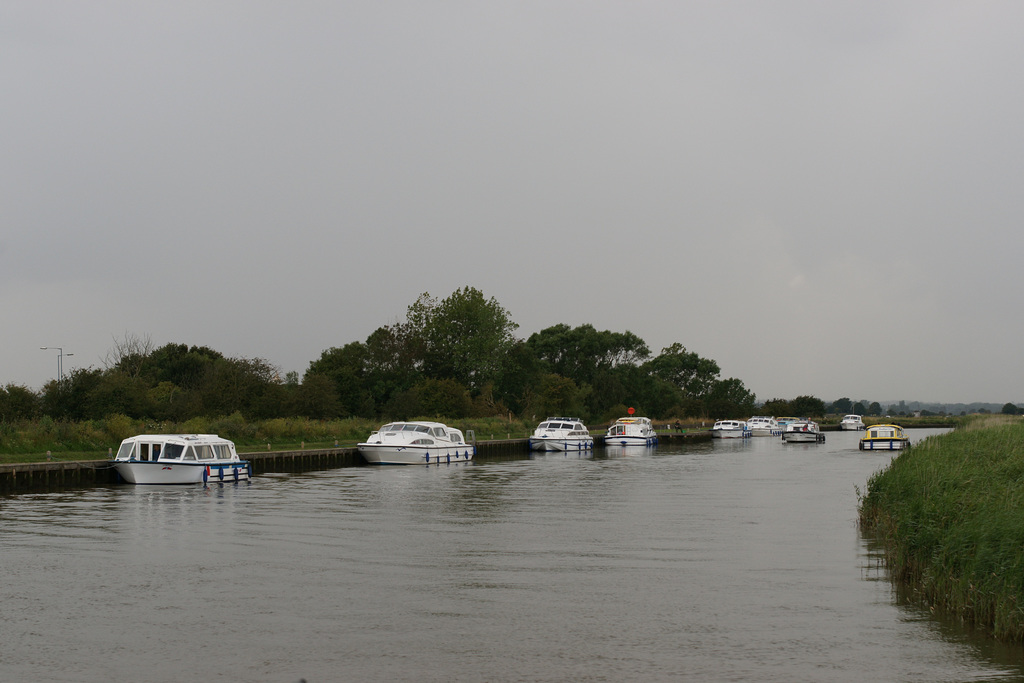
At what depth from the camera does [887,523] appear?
90.8 feet

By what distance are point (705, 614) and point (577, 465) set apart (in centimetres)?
4999

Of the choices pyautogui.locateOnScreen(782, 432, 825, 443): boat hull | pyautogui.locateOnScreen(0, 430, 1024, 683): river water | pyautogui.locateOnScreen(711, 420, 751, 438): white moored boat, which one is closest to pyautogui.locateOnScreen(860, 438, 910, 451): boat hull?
pyautogui.locateOnScreen(782, 432, 825, 443): boat hull

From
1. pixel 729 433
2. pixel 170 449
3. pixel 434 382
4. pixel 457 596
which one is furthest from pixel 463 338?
pixel 457 596

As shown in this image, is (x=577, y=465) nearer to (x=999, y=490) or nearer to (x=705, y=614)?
(x=999, y=490)

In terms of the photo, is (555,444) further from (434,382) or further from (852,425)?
(852,425)

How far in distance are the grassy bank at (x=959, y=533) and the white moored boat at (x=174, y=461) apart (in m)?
31.0

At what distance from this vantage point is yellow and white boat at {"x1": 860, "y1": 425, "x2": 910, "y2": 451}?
8594 centimetres

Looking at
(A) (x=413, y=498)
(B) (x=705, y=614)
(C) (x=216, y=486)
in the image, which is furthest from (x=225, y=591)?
(C) (x=216, y=486)

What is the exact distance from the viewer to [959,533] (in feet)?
61.3

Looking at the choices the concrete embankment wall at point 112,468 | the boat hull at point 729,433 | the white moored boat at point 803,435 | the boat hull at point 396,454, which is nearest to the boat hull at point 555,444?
the concrete embankment wall at point 112,468

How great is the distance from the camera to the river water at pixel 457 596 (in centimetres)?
1559

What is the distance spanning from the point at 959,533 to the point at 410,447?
48.7 metres

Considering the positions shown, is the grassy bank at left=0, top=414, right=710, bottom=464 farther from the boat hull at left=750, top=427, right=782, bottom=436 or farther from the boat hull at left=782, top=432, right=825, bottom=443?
the boat hull at left=750, top=427, right=782, bottom=436

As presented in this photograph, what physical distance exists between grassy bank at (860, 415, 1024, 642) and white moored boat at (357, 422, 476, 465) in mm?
36899
